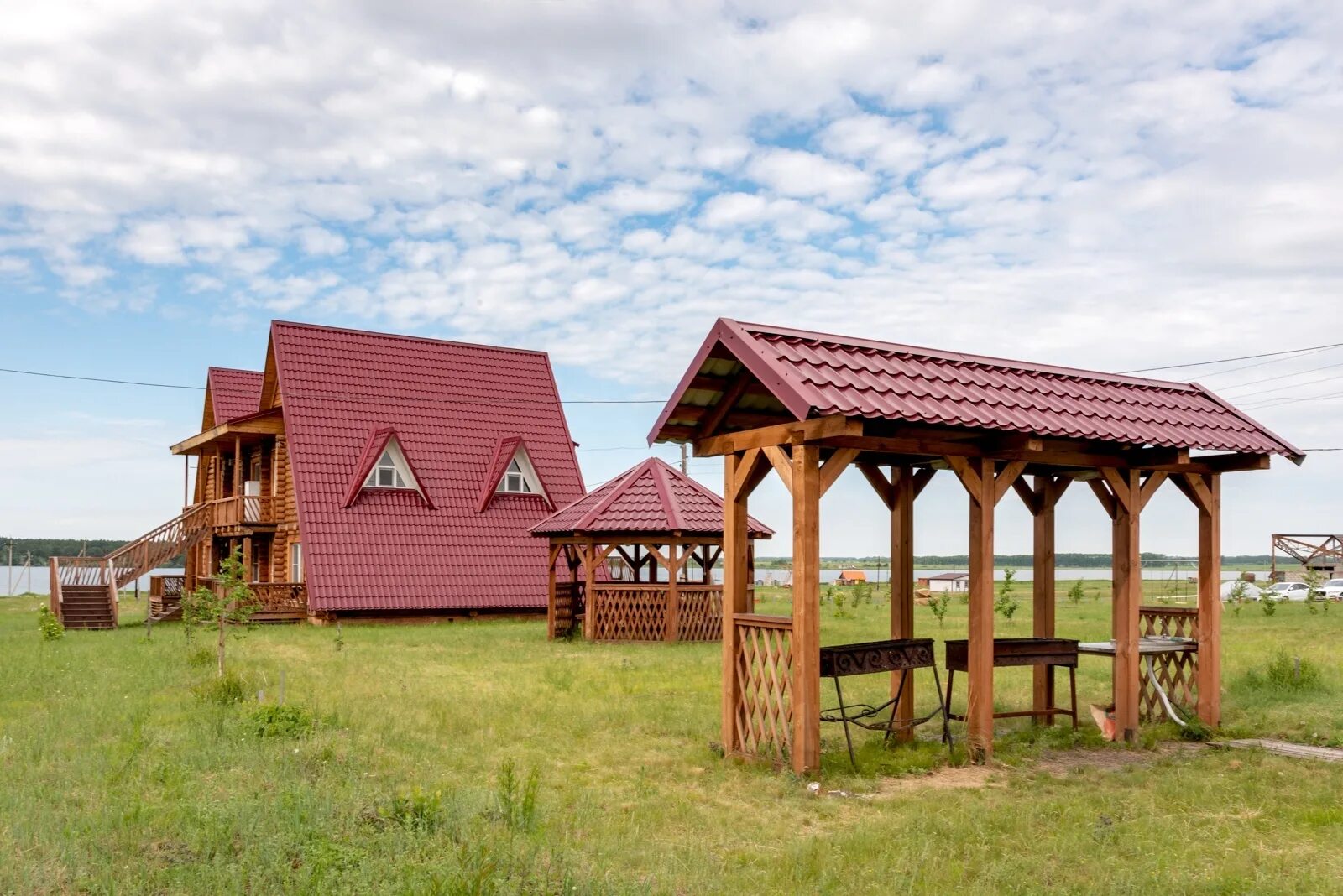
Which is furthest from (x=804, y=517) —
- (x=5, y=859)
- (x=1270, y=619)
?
(x=1270, y=619)

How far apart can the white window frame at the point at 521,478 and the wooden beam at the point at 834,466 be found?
21.8 metres

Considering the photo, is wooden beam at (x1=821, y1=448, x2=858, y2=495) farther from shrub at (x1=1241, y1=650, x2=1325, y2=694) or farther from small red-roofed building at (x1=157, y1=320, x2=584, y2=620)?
small red-roofed building at (x1=157, y1=320, x2=584, y2=620)

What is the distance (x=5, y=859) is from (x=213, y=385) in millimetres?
30898

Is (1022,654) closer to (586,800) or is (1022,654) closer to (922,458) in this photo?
(922,458)

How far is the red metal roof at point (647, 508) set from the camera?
71.6ft

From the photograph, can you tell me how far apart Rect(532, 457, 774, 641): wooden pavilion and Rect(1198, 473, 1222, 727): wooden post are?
10718mm

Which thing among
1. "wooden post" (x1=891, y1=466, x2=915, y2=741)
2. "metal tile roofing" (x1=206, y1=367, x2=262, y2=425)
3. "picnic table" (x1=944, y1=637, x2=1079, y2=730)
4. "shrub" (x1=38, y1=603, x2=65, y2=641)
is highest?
"metal tile roofing" (x1=206, y1=367, x2=262, y2=425)

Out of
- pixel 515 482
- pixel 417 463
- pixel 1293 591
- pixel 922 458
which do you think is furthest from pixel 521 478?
pixel 1293 591

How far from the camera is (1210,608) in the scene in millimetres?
12133

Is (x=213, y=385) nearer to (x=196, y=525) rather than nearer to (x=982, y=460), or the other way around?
(x=196, y=525)

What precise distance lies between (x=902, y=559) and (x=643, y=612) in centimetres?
1190

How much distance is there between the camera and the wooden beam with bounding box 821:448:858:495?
9477 mm

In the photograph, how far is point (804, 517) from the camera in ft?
30.7

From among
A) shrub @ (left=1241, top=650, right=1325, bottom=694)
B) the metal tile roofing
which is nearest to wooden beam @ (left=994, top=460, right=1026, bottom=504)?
shrub @ (left=1241, top=650, right=1325, bottom=694)
